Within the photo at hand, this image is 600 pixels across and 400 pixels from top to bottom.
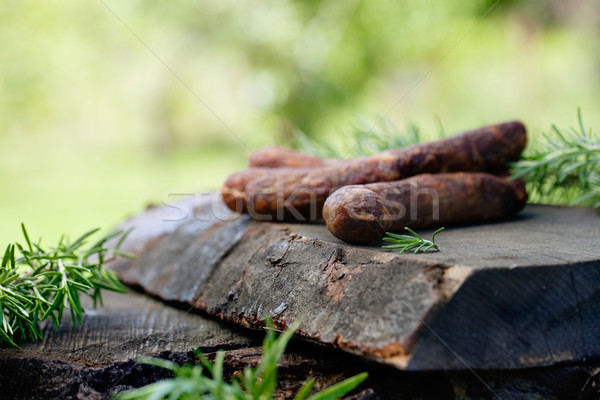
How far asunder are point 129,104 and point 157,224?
5353mm

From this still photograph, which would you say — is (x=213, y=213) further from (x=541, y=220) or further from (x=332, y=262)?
(x=541, y=220)

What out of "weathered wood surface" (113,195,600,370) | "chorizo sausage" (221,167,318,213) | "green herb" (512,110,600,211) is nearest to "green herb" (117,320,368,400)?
"weathered wood surface" (113,195,600,370)

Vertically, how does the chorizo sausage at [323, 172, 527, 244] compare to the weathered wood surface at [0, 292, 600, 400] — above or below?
above

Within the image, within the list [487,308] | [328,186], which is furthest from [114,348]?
[487,308]

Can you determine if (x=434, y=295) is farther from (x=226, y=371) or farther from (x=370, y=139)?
(x=370, y=139)

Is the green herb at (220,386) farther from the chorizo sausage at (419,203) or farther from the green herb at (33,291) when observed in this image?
the green herb at (33,291)

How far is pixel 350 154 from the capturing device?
6.99 feet

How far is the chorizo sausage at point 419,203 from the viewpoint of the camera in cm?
121

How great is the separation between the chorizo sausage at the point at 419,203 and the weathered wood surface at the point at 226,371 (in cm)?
31

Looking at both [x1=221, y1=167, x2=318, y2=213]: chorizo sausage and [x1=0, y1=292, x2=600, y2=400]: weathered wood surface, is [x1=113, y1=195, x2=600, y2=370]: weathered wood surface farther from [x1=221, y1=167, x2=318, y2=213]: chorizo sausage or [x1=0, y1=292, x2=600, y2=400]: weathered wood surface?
[x1=221, y1=167, x2=318, y2=213]: chorizo sausage

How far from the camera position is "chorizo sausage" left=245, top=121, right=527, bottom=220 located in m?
1.49

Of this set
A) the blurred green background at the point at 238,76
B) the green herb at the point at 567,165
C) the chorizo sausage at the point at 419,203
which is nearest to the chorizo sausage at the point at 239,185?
the chorizo sausage at the point at 419,203

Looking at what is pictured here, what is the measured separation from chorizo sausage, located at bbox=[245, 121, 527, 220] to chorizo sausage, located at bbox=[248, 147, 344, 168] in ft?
0.73

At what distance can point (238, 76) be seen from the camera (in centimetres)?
604
